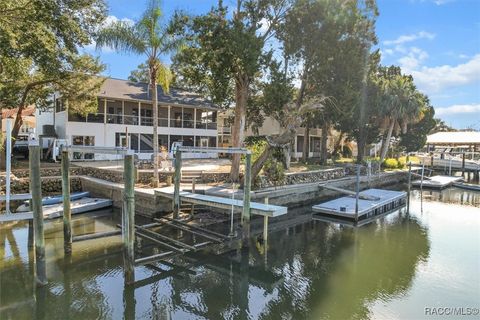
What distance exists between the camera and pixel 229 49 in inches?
699

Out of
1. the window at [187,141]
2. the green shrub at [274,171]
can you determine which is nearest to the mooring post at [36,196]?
the green shrub at [274,171]

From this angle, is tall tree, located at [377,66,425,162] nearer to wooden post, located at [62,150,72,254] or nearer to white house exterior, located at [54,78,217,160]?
white house exterior, located at [54,78,217,160]

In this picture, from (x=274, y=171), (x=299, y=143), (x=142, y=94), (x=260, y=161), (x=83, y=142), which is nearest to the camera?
(x=274, y=171)

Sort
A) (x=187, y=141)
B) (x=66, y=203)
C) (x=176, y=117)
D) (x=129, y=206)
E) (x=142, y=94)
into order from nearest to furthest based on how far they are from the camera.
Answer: (x=129, y=206) → (x=66, y=203) → (x=142, y=94) → (x=176, y=117) → (x=187, y=141)

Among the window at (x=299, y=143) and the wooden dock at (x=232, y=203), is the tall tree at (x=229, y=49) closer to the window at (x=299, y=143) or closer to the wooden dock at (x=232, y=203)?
the wooden dock at (x=232, y=203)

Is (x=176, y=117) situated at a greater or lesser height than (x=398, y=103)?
lesser

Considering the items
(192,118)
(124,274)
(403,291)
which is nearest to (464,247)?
(403,291)

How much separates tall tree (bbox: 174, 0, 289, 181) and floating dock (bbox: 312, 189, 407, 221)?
5.59 metres

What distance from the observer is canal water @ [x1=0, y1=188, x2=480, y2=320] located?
8661 millimetres

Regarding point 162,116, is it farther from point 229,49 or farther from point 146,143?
point 229,49

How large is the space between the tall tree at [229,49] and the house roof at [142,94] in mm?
12386

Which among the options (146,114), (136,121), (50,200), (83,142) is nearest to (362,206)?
(50,200)

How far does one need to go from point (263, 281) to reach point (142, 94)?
2643cm

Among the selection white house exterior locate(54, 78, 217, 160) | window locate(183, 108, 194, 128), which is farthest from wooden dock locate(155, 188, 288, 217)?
window locate(183, 108, 194, 128)
